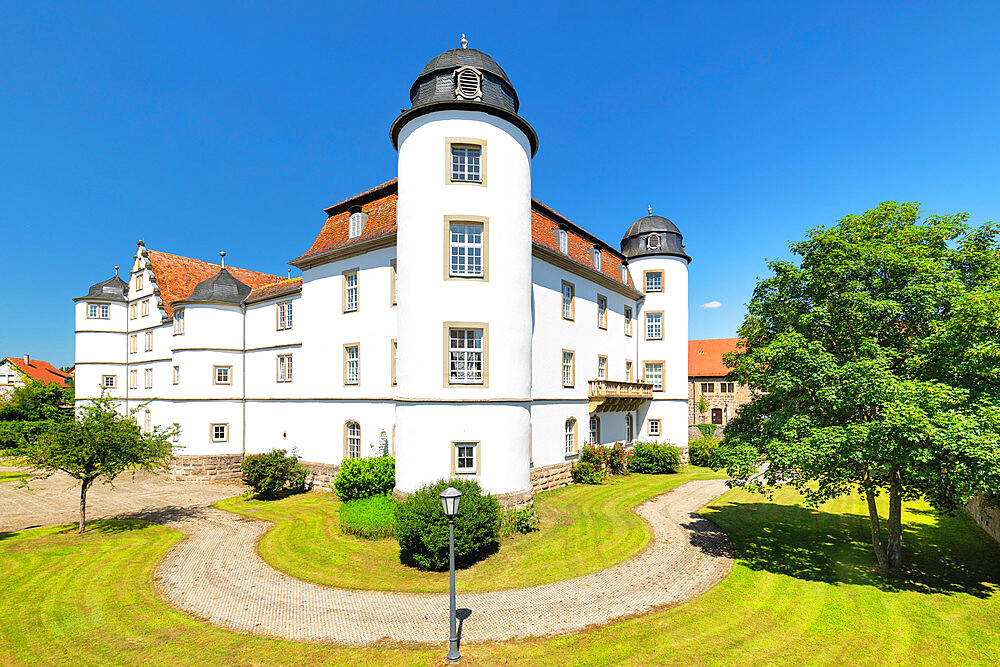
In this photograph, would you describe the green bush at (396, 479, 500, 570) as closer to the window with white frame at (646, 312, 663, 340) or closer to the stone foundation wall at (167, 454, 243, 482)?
the stone foundation wall at (167, 454, 243, 482)

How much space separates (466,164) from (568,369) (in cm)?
1185

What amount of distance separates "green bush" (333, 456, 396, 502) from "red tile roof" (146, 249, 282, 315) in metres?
21.4

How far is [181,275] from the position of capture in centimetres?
3481

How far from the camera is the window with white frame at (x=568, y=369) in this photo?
24.1 meters

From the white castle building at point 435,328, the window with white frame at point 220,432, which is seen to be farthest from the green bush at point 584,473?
the window with white frame at point 220,432

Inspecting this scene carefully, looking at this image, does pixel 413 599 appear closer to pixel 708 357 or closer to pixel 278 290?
pixel 278 290

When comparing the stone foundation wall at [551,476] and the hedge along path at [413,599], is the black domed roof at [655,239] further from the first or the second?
the hedge along path at [413,599]

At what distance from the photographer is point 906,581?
11664 mm

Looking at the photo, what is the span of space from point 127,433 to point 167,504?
6780mm

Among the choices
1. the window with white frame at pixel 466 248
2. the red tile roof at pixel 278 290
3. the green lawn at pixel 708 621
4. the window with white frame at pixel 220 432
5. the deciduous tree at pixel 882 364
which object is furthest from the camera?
the window with white frame at pixel 220 432

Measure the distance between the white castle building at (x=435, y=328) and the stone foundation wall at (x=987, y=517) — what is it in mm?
14421

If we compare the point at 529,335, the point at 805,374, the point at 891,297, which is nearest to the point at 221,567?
the point at 529,335

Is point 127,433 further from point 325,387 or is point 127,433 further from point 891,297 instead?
point 891,297

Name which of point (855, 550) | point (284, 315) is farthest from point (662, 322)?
point (284, 315)
